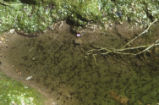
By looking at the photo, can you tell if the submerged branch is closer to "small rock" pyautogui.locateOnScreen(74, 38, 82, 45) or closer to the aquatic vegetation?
"small rock" pyautogui.locateOnScreen(74, 38, 82, 45)

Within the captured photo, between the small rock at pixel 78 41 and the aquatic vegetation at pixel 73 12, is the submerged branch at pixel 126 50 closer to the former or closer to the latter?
the small rock at pixel 78 41

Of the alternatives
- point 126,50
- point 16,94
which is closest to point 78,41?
point 126,50

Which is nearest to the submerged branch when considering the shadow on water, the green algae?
the shadow on water

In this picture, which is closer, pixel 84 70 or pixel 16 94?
pixel 16 94

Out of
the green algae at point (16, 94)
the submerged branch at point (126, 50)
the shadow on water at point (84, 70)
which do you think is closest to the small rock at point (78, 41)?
the shadow on water at point (84, 70)

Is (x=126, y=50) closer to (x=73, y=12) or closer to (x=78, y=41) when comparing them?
(x=78, y=41)
